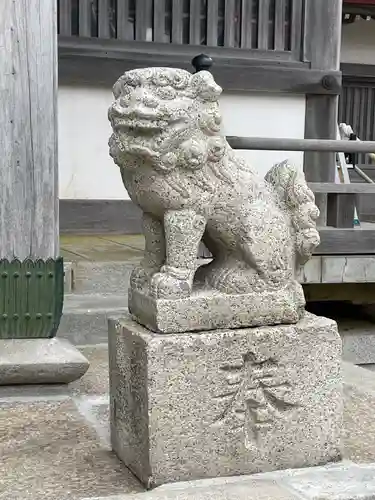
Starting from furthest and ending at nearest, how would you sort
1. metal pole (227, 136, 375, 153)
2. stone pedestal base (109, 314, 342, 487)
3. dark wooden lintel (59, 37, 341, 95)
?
dark wooden lintel (59, 37, 341, 95) → metal pole (227, 136, 375, 153) → stone pedestal base (109, 314, 342, 487)

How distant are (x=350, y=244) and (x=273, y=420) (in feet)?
10.2

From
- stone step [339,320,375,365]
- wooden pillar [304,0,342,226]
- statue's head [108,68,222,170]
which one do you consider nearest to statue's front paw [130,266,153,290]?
statue's head [108,68,222,170]

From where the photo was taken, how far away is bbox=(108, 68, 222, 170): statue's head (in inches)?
92.6

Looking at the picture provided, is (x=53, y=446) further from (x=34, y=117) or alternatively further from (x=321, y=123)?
(x=321, y=123)

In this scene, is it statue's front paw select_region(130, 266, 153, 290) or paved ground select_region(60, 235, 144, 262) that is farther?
paved ground select_region(60, 235, 144, 262)

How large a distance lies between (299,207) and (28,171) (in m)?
1.49

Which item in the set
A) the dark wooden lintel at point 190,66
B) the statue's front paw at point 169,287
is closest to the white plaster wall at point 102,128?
the dark wooden lintel at point 190,66

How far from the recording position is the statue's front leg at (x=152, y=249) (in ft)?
8.55

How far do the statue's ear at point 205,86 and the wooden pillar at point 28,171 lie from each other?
1.31m

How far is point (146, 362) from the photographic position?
7.77 feet

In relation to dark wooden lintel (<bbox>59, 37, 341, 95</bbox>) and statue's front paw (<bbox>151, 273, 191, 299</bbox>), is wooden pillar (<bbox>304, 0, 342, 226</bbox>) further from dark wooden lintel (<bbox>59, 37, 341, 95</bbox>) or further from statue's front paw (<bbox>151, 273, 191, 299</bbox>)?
statue's front paw (<bbox>151, 273, 191, 299</bbox>)

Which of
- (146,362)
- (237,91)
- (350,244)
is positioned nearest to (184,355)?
(146,362)

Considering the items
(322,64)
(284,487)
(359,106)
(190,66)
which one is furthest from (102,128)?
(284,487)

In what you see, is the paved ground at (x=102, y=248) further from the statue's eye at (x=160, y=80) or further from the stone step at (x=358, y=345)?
the statue's eye at (x=160, y=80)
